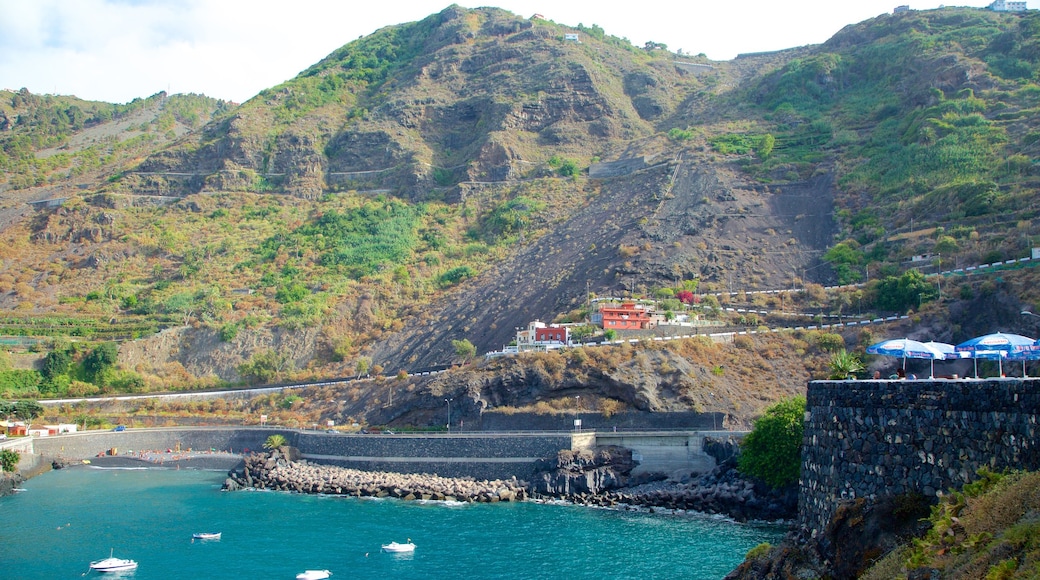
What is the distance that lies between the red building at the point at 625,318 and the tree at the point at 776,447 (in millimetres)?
22203

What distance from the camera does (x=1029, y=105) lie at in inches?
Answer: 4001

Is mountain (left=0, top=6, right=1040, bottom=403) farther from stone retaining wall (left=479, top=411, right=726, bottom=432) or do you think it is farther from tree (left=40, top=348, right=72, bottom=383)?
stone retaining wall (left=479, top=411, right=726, bottom=432)

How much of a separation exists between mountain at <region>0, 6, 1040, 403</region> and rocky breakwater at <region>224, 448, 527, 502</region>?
58.0 ft

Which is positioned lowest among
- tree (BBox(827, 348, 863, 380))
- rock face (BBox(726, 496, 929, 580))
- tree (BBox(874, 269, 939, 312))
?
rock face (BBox(726, 496, 929, 580))

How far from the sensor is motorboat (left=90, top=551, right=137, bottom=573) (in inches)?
1684

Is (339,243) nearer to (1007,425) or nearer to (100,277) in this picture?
(100,277)

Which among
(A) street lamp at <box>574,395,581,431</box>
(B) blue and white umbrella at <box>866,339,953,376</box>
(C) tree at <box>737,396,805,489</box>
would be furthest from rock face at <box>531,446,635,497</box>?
(B) blue and white umbrella at <box>866,339,953,376</box>

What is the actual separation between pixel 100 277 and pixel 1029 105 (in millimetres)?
103365

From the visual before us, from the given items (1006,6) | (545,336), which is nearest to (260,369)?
(545,336)

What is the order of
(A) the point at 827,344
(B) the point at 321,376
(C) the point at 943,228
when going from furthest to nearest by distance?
1. (B) the point at 321,376
2. (C) the point at 943,228
3. (A) the point at 827,344

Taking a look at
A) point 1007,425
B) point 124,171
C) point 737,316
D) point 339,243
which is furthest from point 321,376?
point 1007,425

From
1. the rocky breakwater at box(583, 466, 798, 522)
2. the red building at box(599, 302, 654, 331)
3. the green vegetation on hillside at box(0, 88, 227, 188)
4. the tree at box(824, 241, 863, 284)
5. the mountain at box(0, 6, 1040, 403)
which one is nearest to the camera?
the rocky breakwater at box(583, 466, 798, 522)

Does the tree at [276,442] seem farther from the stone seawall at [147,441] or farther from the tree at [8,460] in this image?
the tree at [8,460]

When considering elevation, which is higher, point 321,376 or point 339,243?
point 339,243
